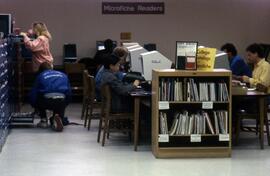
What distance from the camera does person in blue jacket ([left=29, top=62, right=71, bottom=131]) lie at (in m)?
8.90

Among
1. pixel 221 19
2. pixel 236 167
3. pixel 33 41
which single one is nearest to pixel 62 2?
pixel 33 41

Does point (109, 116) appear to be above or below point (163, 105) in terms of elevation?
below

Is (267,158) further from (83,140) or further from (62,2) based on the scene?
(62,2)

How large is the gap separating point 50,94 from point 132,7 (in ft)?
15.1

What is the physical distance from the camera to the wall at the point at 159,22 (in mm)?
12812

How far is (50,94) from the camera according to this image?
8.98 m

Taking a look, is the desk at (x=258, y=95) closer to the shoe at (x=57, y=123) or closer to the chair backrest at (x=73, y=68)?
the shoe at (x=57, y=123)

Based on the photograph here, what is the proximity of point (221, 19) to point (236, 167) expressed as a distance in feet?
24.2

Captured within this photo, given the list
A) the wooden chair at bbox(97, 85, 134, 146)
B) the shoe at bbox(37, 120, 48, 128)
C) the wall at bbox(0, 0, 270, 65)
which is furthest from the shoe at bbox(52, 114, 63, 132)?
the wall at bbox(0, 0, 270, 65)

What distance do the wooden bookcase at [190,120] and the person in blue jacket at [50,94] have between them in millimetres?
2403

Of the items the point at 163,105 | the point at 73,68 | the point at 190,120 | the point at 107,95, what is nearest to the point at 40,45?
the point at 73,68

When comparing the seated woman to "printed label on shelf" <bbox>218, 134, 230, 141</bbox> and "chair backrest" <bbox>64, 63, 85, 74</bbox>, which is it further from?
"chair backrest" <bbox>64, 63, 85, 74</bbox>

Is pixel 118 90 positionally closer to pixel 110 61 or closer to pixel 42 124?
pixel 110 61

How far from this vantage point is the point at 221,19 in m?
13.3
